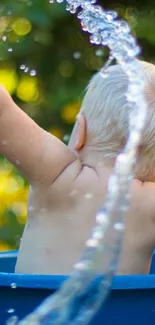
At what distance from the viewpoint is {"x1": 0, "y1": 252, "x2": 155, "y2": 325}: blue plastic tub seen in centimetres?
147

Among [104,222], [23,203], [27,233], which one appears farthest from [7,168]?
[104,222]

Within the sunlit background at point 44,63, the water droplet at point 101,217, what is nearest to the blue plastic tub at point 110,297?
the water droplet at point 101,217

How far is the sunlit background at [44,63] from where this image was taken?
3172mm

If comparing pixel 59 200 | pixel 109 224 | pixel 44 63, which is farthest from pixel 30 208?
pixel 44 63

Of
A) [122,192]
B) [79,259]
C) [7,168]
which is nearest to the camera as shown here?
[122,192]

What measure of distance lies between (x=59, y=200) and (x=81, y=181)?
56mm

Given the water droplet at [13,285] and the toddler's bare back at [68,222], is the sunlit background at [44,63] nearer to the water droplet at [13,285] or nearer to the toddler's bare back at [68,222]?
the toddler's bare back at [68,222]

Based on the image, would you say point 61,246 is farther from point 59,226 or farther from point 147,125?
point 147,125

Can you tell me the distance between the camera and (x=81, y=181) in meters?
1.71

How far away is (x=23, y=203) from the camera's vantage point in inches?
131

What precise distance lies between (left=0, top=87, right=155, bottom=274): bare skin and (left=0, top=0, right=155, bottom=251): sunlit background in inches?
55.2

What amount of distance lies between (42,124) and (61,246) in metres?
1.75

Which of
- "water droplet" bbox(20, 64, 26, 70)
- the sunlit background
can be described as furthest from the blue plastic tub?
"water droplet" bbox(20, 64, 26, 70)

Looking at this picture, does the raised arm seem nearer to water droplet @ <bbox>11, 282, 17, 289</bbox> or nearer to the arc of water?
the arc of water
